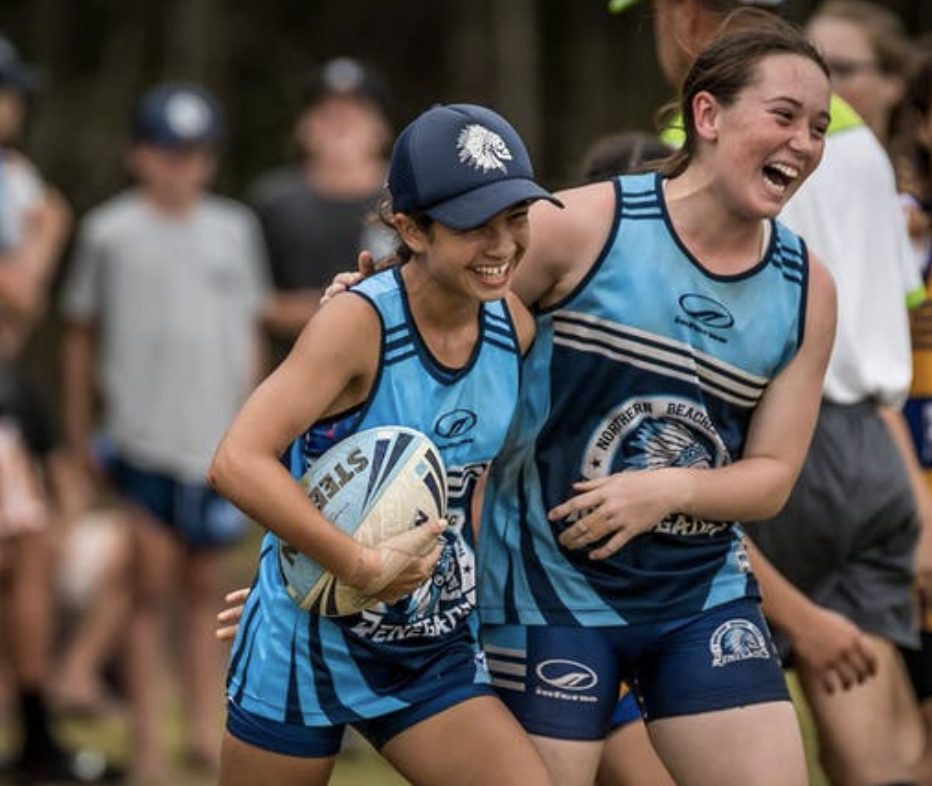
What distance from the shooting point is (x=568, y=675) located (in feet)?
15.7

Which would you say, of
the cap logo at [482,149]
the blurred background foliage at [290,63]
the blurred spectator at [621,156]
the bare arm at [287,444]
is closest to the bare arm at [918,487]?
the blurred spectator at [621,156]

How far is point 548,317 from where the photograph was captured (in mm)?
4801

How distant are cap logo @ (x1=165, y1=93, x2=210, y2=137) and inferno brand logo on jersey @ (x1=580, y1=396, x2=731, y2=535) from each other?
4.97 metres

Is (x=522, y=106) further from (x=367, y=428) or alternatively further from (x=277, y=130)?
(x=367, y=428)

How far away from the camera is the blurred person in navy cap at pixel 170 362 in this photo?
918cm

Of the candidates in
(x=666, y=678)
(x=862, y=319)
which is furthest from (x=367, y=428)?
(x=862, y=319)

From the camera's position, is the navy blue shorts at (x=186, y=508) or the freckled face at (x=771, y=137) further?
the navy blue shorts at (x=186, y=508)

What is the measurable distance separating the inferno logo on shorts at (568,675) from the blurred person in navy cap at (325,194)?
15.7ft

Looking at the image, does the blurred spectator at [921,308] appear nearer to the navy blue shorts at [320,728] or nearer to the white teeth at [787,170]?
the white teeth at [787,170]

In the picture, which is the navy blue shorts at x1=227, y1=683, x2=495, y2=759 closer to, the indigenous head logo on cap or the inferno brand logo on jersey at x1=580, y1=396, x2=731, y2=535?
the inferno brand logo on jersey at x1=580, y1=396, x2=731, y2=535

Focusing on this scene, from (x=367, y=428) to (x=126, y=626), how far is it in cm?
500

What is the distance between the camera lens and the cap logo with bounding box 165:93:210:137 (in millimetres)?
9516

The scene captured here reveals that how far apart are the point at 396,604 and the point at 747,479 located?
2.34 feet

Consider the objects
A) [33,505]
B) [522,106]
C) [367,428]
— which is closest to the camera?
[367,428]
